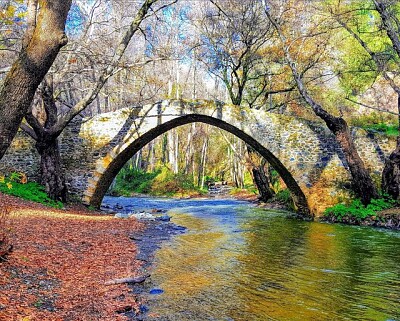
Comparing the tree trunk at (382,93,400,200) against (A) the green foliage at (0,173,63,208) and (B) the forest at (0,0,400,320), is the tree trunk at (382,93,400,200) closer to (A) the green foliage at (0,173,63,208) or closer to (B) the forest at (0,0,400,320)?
(B) the forest at (0,0,400,320)

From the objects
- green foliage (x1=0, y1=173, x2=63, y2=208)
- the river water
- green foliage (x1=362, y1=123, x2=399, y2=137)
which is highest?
green foliage (x1=362, y1=123, x2=399, y2=137)

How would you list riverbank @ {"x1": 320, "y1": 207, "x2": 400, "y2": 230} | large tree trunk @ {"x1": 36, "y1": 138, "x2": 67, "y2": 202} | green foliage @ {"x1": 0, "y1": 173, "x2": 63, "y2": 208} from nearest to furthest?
riverbank @ {"x1": 320, "y1": 207, "x2": 400, "y2": 230}, green foliage @ {"x1": 0, "y1": 173, "x2": 63, "y2": 208}, large tree trunk @ {"x1": 36, "y1": 138, "x2": 67, "y2": 202}

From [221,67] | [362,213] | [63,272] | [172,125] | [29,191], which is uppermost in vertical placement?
[221,67]

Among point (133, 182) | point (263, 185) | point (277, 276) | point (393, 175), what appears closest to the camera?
point (277, 276)

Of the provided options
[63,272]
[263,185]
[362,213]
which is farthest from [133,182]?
[63,272]

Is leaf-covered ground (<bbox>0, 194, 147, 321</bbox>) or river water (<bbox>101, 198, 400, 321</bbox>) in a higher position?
leaf-covered ground (<bbox>0, 194, 147, 321</bbox>)

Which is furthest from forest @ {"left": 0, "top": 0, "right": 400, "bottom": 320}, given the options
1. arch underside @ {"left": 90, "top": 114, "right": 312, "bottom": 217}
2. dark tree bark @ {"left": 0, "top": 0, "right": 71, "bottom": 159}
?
arch underside @ {"left": 90, "top": 114, "right": 312, "bottom": 217}

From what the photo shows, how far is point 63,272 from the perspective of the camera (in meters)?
4.21

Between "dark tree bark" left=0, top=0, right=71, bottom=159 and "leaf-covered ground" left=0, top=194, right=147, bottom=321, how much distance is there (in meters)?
1.26

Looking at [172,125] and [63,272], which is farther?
[172,125]

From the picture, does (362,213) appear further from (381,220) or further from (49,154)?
(49,154)

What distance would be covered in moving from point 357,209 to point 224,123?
4.83 m

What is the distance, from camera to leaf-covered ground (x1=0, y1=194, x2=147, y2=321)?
315 cm

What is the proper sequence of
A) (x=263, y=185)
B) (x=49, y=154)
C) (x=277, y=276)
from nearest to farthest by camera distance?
(x=277, y=276) → (x=49, y=154) → (x=263, y=185)
